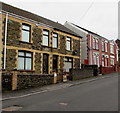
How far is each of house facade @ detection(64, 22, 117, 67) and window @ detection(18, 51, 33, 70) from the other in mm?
12235

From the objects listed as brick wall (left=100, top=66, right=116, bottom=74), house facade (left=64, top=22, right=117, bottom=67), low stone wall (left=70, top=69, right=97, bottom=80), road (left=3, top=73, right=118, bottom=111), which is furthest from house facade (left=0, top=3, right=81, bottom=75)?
road (left=3, top=73, right=118, bottom=111)

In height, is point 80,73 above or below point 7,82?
above

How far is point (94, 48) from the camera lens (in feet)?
95.8

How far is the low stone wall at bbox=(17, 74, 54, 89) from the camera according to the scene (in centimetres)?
1378

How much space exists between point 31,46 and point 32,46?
5.5 inches

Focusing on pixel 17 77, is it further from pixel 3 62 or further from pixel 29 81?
pixel 3 62

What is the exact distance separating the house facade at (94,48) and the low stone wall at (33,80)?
12463mm

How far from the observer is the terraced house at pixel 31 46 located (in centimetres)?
1565

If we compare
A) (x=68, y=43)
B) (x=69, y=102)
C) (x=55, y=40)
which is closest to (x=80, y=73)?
(x=68, y=43)

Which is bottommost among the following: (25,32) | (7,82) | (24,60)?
(7,82)

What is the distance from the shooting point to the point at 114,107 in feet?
23.7

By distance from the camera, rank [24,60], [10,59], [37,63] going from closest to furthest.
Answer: [10,59] < [24,60] < [37,63]

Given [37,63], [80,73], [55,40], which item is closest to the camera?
[37,63]

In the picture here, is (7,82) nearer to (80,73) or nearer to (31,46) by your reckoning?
(31,46)
